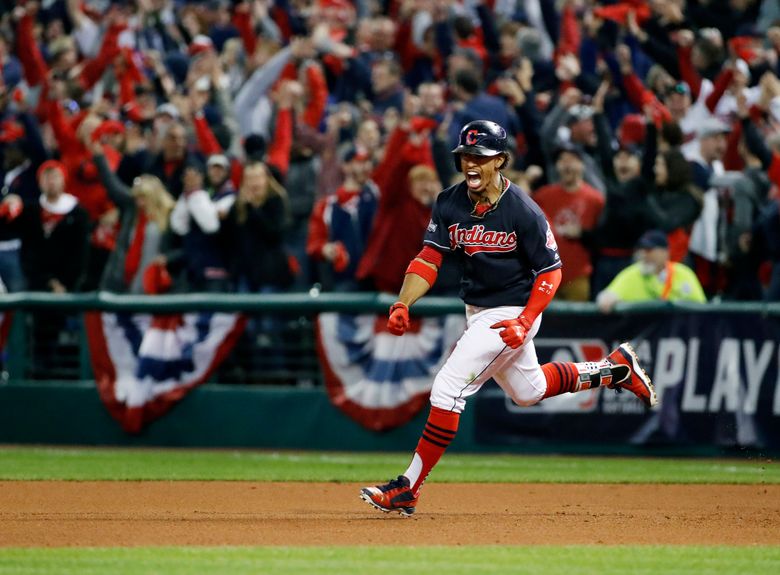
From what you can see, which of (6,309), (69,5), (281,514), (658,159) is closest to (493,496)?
(281,514)

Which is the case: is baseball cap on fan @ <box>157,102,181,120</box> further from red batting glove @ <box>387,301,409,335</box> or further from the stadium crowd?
red batting glove @ <box>387,301,409,335</box>

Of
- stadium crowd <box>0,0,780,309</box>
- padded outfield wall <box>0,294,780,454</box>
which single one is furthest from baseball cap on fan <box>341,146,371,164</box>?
padded outfield wall <box>0,294,780,454</box>

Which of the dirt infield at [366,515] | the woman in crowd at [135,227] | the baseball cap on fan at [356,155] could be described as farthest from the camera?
the woman in crowd at [135,227]

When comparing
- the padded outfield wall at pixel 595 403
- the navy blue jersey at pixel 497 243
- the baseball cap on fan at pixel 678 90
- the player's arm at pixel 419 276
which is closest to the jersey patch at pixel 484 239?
the navy blue jersey at pixel 497 243

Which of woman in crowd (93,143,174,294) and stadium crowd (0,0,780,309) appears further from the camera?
woman in crowd (93,143,174,294)

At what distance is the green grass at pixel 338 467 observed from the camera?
35.9 ft

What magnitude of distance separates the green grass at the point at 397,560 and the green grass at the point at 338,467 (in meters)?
3.75

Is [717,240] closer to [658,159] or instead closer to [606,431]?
[658,159]

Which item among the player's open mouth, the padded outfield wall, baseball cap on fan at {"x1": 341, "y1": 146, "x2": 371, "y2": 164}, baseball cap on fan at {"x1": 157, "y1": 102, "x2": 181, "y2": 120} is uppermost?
the player's open mouth

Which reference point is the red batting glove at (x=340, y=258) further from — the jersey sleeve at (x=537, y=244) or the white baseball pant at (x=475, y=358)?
the jersey sleeve at (x=537, y=244)

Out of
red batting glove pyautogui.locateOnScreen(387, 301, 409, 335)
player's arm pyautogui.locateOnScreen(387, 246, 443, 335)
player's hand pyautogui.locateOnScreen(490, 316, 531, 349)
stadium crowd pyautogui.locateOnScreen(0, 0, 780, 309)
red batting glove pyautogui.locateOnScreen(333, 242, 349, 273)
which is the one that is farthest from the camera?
red batting glove pyautogui.locateOnScreen(333, 242, 349, 273)

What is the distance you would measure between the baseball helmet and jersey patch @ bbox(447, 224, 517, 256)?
453 mm

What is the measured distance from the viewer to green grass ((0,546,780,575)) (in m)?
6.27

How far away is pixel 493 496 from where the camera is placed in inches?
384
